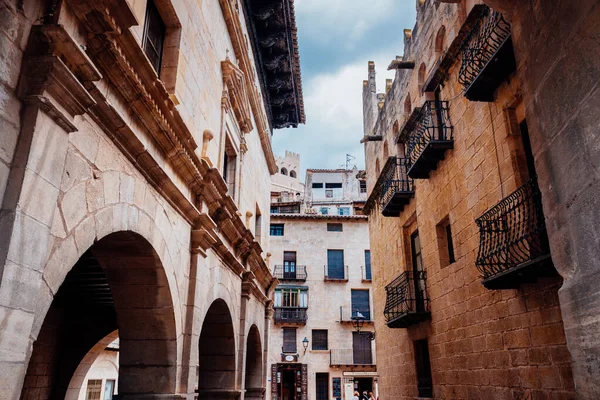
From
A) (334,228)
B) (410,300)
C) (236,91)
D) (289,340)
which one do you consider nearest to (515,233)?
(410,300)

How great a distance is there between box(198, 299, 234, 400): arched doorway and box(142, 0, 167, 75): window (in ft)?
15.9

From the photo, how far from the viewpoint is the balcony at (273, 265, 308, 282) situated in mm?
33344

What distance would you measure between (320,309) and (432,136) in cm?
2443

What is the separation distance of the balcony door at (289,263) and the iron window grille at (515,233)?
87.4 ft

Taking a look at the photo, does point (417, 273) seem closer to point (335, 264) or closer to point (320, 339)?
point (320, 339)

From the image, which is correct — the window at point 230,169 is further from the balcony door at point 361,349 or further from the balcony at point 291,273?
the balcony door at point 361,349

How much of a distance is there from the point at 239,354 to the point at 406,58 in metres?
8.13

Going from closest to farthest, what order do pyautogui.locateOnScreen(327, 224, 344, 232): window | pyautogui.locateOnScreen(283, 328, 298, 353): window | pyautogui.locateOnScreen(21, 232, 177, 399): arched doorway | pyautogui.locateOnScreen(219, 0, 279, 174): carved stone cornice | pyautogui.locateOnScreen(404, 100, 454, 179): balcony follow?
pyautogui.locateOnScreen(21, 232, 177, 399): arched doorway
pyautogui.locateOnScreen(404, 100, 454, 179): balcony
pyautogui.locateOnScreen(219, 0, 279, 174): carved stone cornice
pyautogui.locateOnScreen(283, 328, 298, 353): window
pyautogui.locateOnScreen(327, 224, 344, 232): window

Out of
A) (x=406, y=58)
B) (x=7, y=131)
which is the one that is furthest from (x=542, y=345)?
(x=406, y=58)

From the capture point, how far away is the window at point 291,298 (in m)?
32.7

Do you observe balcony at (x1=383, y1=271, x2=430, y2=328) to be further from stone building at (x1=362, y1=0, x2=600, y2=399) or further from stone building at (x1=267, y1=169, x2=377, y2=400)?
stone building at (x1=267, y1=169, x2=377, y2=400)

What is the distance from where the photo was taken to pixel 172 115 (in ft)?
18.8

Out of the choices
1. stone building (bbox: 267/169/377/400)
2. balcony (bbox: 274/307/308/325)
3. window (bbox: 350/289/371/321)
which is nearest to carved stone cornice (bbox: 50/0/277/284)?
stone building (bbox: 267/169/377/400)

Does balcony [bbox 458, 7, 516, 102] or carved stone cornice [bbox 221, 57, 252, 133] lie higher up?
carved stone cornice [bbox 221, 57, 252, 133]
